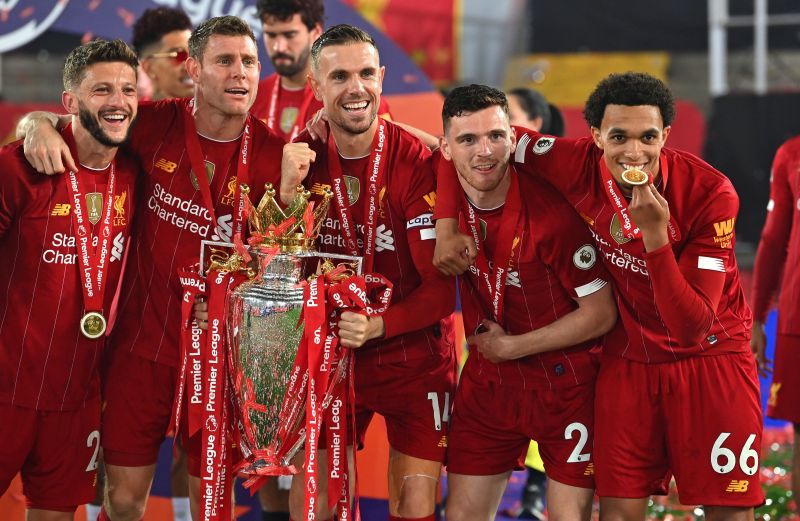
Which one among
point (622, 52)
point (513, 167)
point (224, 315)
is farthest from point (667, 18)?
point (224, 315)

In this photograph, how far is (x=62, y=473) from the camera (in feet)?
12.2

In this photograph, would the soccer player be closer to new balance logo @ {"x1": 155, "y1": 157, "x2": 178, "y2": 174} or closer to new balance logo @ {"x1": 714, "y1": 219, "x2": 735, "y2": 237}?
new balance logo @ {"x1": 155, "y1": 157, "x2": 178, "y2": 174}

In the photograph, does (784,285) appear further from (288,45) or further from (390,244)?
(288,45)

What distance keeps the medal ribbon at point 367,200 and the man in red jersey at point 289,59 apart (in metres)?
1.05

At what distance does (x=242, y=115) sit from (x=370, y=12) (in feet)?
20.4

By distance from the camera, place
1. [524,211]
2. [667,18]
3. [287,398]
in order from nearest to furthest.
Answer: [287,398] < [524,211] < [667,18]

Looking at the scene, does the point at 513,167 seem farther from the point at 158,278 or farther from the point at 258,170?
the point at 158,278

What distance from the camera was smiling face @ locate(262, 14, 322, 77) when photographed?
4773 mm

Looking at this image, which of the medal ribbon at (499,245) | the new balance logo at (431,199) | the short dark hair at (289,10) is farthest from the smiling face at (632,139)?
the short dark hair at (289,10)

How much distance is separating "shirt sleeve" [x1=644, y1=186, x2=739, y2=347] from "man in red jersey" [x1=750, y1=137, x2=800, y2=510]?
3.78 feet

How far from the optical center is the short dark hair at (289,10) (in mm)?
4758

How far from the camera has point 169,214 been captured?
147 inches

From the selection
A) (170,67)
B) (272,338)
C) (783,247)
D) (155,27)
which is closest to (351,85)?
(272,338)

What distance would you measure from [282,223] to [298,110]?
1536mm
